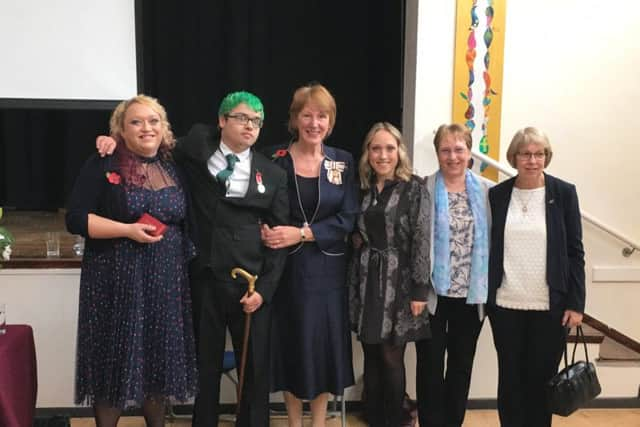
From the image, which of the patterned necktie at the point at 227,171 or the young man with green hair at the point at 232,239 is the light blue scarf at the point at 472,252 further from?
the patterned necktie at the point at 227,171

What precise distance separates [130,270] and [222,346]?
0.45 meters

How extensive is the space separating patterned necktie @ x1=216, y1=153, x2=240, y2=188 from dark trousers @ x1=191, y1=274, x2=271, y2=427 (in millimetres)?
345

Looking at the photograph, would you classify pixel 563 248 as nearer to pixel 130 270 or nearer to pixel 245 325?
pixel 245 325

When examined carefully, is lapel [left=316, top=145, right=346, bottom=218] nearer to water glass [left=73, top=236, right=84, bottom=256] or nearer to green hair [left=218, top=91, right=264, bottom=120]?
green hair [left=218, top=91, right=264, bottom=120]

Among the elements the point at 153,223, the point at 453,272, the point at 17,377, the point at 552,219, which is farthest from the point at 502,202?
the point at 17,377

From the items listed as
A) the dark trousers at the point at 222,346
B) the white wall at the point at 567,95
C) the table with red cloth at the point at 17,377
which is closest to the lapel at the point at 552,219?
the white wall at the point at 567,95

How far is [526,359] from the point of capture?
7.88ft

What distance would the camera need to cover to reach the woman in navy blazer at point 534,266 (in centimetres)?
230

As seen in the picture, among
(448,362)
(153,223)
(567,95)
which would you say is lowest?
(448,362)

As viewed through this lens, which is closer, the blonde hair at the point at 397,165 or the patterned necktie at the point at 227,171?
the patterned necktie at the point at 227,171

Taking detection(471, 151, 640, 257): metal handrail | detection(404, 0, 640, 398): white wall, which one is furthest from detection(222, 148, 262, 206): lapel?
detection(471, 151, 640, 257): metal handrail

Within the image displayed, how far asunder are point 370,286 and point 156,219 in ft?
2.71

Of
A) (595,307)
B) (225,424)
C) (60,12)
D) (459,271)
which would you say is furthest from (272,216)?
(595,307)

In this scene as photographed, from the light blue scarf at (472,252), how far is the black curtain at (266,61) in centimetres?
184
